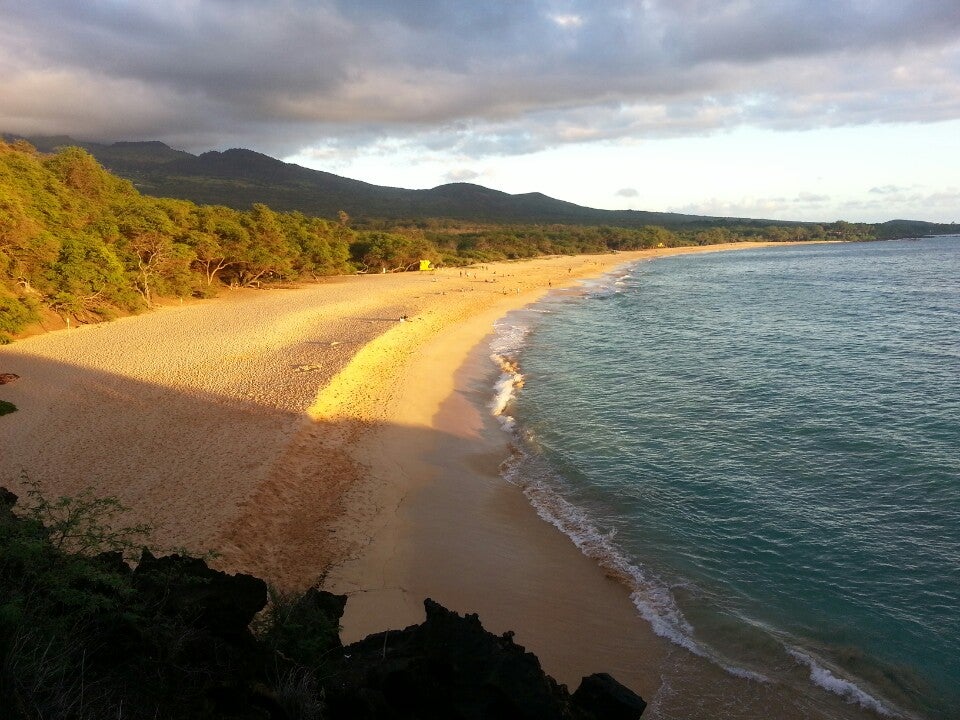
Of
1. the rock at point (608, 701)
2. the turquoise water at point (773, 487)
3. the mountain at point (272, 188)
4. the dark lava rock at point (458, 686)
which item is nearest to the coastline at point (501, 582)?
the turquoise water at point (773, 487)

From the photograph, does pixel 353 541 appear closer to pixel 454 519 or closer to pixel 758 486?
pixel 454 519

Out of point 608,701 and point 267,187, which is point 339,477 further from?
point 267,187

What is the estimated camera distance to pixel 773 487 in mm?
13211

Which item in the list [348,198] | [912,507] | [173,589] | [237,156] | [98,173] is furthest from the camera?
Answer: [237,156]

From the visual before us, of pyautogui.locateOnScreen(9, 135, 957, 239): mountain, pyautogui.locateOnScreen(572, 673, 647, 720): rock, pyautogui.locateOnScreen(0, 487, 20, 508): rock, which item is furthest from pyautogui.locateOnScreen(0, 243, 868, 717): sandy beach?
pyautogui.locateOnScreen(9, 135, 957, 239): mountain

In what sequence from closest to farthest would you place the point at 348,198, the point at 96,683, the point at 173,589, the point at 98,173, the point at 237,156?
the point at 96,683 < the point at 173,589 < the point at 98,173 < the point at 348,198 < the point at 237,156

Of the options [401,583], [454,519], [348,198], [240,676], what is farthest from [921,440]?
[348,198]

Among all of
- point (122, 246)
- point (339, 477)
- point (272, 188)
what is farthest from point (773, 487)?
point (272, 188)

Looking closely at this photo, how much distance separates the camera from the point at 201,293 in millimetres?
39844

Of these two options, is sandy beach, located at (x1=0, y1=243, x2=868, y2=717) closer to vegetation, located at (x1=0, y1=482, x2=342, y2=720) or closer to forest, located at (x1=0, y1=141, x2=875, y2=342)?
vegetation, located at (x1=0, y1=482, x2=342, y2=720)

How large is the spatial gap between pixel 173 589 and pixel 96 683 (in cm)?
133

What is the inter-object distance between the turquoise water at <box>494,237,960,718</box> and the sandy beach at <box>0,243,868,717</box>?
799mm

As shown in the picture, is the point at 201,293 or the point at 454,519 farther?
the point at 201,293

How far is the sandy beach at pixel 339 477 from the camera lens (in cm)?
876
